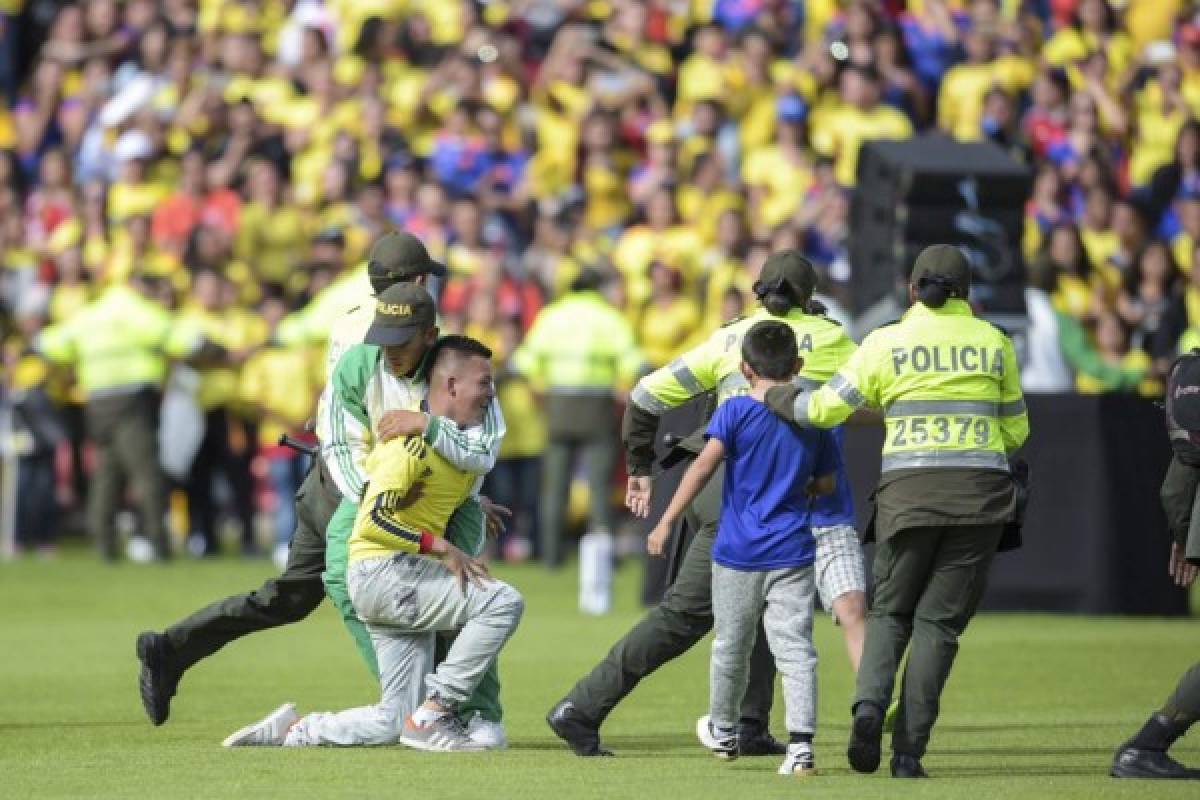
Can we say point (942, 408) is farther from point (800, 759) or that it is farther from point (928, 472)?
point (800, 759)

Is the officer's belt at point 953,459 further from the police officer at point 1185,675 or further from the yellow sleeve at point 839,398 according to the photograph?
the police officer at point 1185,675

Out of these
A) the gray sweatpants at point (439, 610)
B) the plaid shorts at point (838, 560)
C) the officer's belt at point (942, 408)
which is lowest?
the gray sweatpants at point (439, 610)

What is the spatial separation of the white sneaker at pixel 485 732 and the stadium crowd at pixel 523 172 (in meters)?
10.5

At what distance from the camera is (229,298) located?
24750mm

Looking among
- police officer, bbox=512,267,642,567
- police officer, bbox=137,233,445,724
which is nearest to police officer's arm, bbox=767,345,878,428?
police officer, bbox=137,233,445,724

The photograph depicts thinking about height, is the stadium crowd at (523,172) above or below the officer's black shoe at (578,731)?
above

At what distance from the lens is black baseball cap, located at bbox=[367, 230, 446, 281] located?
37.9 feet

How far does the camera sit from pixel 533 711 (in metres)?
13.3

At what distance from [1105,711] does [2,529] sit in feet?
45.5

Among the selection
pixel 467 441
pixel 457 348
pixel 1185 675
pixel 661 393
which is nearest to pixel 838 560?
pixel 661 393

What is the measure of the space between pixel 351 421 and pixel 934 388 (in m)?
2.37

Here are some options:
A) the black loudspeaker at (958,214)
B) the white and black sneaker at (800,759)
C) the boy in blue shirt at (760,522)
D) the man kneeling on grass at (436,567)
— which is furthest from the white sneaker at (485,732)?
the black loudspeaker at (958,214)

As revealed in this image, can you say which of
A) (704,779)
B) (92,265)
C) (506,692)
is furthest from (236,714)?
(92,265)

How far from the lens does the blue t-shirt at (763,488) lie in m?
10.6
